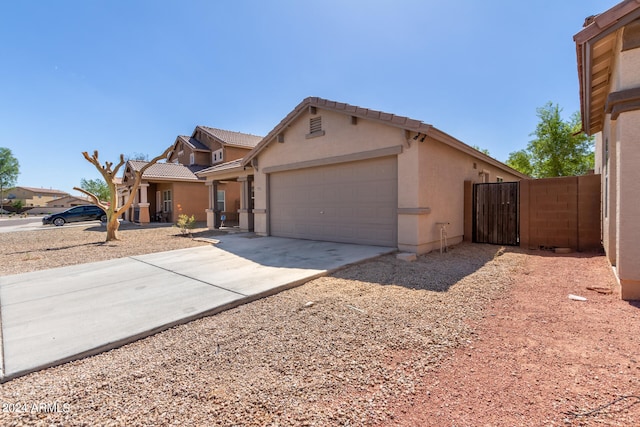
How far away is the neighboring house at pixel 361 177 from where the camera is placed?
7.92m

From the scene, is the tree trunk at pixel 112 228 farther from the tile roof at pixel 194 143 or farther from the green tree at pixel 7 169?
the green tree at pixel 7 169

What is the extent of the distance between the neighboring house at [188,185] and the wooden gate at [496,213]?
14.8 meters

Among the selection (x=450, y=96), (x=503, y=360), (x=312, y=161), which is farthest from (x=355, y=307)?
(x=450, y=96)

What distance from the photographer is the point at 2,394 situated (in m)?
2.54

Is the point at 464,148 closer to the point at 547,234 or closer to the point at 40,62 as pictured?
the point at 547,234

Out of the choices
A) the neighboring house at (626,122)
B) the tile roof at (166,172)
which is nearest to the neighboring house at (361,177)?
the neighboring house at (626,122)

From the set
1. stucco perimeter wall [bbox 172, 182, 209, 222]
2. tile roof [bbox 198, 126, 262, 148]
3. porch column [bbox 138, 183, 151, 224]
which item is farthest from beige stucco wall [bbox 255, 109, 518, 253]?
porch column [bbox 138, 183, 151, 224]

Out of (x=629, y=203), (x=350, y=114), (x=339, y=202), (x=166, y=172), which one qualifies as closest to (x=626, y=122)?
(x=629, y=203)

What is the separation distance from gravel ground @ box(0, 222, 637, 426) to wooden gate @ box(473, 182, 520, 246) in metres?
5.17

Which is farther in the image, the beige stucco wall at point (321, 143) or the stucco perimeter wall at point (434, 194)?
the beige stucco wall at point (321, 143)

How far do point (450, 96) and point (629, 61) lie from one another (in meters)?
13.8

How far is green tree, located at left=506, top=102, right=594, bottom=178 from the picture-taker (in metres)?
26.8

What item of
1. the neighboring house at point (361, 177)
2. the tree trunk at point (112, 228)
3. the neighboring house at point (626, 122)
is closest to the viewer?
the neighboring house at point (626, 122)

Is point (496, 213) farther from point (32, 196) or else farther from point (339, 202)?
point (32, 196)
